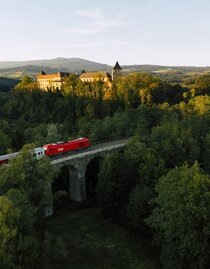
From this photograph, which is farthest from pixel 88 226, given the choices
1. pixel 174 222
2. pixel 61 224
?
pixel 174 222

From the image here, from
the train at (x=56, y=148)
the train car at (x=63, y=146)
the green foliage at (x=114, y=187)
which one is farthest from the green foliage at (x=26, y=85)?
the green foliage at (x=114, y=187)

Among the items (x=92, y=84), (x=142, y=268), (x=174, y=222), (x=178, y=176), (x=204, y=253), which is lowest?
(x=142, y=268)

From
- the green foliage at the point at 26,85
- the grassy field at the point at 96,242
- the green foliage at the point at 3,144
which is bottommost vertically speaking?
the grassy field at the point at 96,242

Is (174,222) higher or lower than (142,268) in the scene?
higher

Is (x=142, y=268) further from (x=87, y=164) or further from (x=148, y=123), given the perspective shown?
(x=148, y=123)

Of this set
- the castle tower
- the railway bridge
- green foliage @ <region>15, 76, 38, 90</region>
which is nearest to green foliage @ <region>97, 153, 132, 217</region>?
the railway bridge

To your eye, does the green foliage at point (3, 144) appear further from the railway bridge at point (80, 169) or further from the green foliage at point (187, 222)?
the green foliage at point (187, 222)

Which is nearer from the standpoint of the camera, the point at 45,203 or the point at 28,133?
the point at 45,203
